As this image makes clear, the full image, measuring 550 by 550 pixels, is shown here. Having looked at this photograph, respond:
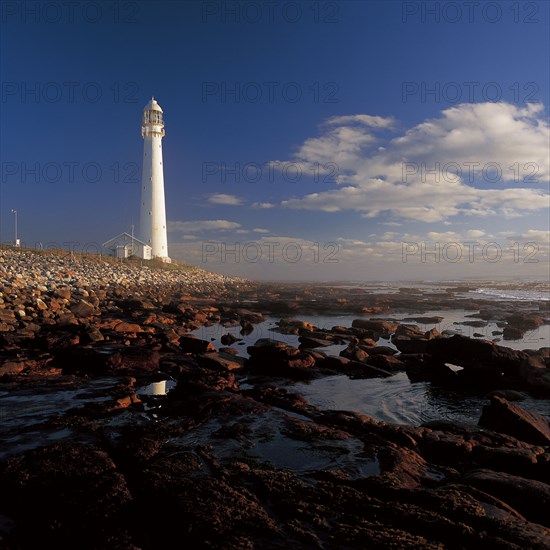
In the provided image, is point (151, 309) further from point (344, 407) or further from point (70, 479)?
point (70, 479)

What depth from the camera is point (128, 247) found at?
60188mm

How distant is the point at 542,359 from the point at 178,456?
38.3ft

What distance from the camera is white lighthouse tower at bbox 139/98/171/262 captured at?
56875 mm

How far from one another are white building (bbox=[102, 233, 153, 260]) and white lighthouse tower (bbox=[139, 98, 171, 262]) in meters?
0.93

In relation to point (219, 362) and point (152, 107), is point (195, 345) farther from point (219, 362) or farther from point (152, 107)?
point (152, 107)

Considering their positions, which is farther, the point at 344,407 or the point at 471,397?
the point at 471,397

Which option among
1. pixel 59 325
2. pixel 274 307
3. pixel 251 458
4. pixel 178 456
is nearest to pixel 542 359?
pixel 251 458

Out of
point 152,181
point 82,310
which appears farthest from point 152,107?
point 82,310

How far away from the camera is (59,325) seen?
16594 millimetres

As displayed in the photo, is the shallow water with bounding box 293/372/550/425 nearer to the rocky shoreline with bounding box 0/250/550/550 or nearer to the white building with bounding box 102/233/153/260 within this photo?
the rocky shoreline with bounding box 0/250/550/550

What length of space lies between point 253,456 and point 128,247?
58.7 m

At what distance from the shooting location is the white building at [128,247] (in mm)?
58097

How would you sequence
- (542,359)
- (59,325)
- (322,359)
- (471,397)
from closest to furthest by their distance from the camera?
(471,397) → (542,359) → (322,359) → (59,325)

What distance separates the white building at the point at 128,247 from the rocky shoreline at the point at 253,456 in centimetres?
4521
